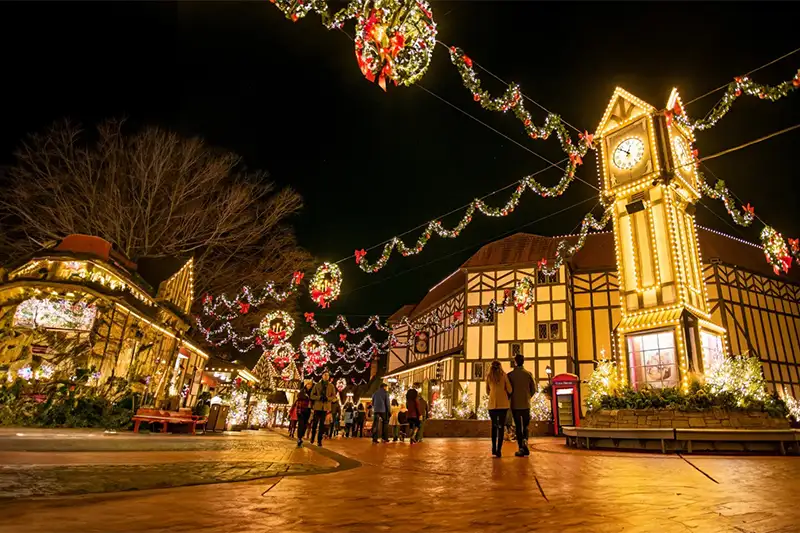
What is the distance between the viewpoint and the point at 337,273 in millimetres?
14000

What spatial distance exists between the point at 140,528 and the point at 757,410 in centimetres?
1099

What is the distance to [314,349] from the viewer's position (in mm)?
25031

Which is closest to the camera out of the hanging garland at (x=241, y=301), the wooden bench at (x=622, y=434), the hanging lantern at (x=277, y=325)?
the wooden bench at (x=622, y=434)

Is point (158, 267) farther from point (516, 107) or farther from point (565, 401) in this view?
point (565, 401)

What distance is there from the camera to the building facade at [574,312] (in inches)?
787

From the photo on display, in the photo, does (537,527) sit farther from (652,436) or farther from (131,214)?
(131,214)

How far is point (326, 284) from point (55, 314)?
6.89 metres

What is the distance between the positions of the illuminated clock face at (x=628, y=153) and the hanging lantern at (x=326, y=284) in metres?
9.21

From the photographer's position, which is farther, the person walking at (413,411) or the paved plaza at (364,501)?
the person walking at (413,411)

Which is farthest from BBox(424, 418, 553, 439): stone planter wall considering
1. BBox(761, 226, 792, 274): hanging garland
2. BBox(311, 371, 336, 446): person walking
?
BBox(311, 371, 336, 446): person walking

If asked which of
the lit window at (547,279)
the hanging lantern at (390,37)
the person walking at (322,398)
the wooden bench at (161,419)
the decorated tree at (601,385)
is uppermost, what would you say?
the lit window at (547,279)

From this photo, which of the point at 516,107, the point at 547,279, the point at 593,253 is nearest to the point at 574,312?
the point at 547,279

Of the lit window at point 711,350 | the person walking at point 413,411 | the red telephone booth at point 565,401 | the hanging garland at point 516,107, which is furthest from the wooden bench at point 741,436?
the red telephone booth at point 565,401

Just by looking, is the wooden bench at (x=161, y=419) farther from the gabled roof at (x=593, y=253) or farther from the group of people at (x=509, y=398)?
the gabled roof at (x=593, y=253)
